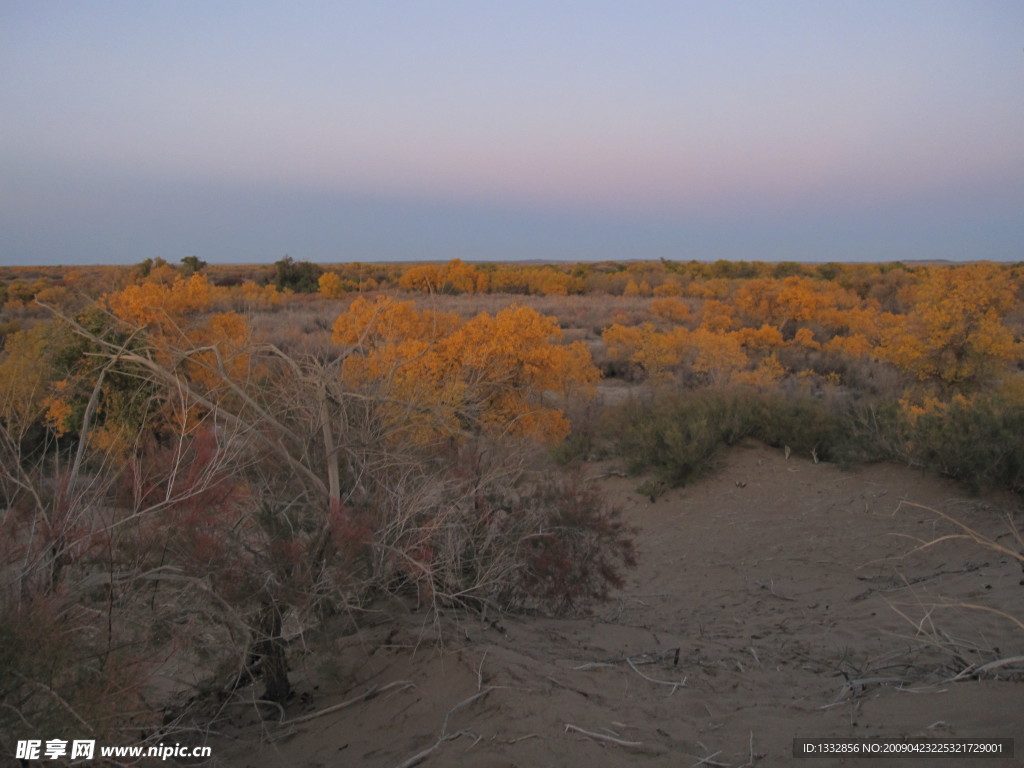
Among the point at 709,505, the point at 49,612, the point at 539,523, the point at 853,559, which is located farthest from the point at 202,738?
the point at 709,505

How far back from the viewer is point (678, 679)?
5.12 meters

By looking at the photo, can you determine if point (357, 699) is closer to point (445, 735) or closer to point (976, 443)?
point (445, 735)

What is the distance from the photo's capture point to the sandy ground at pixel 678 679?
3.86 m

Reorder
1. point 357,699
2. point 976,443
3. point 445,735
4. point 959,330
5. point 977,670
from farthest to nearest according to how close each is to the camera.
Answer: point 959,330
point 976,443
point 357,699
point 977,670
point 445,735

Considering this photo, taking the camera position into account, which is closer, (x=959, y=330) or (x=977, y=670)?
(x=977, y=670)

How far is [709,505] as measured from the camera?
482 inches

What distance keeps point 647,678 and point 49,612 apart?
3.63 m

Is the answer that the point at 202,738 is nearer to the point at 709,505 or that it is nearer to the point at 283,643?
the point at 283,643

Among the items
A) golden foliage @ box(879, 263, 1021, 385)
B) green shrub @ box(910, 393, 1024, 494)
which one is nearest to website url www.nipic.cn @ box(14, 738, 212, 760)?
green shrub @ box(910, 393, 1024, 494)

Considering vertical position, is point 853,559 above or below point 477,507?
below

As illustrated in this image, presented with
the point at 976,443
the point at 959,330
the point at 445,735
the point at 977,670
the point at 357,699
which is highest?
the point at 959,330

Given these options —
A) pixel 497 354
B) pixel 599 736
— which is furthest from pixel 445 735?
pixel 497 354

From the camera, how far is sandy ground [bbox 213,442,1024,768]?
3855 mm

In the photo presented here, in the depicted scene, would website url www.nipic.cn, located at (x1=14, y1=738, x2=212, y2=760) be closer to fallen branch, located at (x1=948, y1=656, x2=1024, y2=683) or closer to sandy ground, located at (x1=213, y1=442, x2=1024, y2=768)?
sandy ground, located at (x1=213, y1=442, x2=1024, y2=768)
